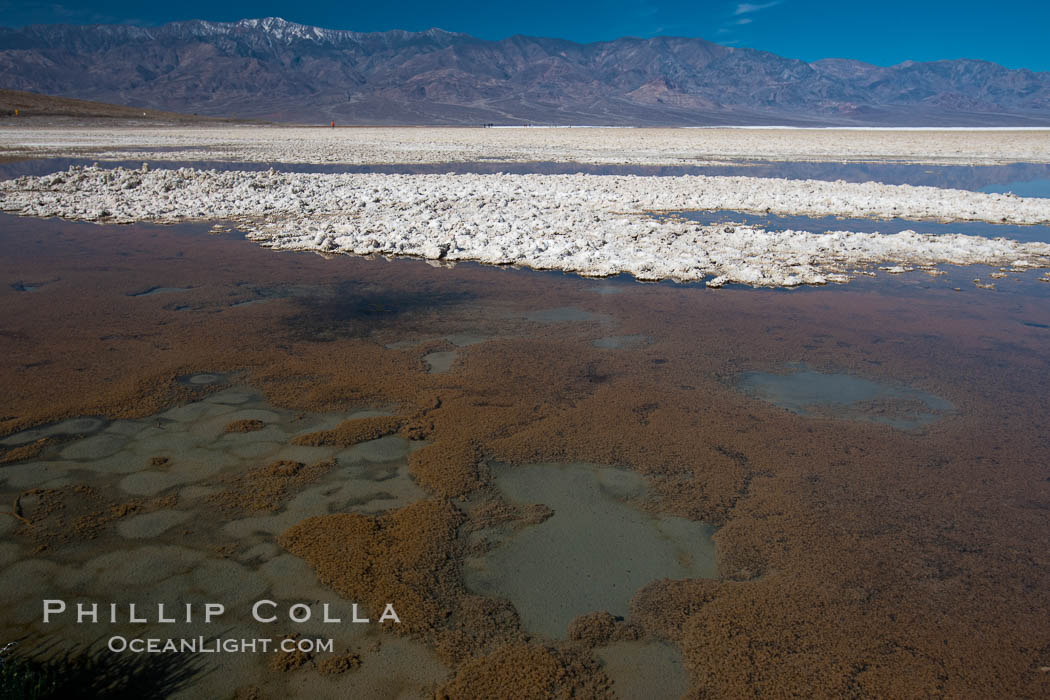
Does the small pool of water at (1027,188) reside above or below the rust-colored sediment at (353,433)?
above

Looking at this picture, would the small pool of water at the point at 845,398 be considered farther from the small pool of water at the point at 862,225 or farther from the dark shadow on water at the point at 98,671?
the small pool of water at the point at 862,225

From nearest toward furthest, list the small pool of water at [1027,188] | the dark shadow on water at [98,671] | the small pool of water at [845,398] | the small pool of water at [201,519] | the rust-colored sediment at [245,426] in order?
the dark shadow on water at [98,671] → the small pool of water at [201,519] → the rust-colored sediment at [245,426] → the small pool of water at [845,398] → the small pool of water at [1027,188]

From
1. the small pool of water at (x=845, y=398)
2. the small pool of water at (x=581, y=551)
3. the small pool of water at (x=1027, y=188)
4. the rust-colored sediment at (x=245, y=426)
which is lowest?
the small pool of water at (x=581, y=551)

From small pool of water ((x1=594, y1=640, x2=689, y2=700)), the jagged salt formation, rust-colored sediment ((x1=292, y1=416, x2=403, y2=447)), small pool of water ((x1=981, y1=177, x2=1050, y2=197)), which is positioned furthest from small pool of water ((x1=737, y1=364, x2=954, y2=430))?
small pool of water ((x1=981, y1=177, x2=1050, y2=197))

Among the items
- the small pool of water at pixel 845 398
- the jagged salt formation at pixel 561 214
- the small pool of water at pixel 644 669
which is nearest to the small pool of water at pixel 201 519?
the small pool of water at pixel 644 669

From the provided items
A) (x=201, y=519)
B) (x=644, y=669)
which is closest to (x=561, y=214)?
(x=201, y=519)

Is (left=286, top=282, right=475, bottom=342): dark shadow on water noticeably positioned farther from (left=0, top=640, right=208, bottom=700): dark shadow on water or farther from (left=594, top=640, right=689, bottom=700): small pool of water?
(left=594, top=640, right=689, bottom=700): small pool of water

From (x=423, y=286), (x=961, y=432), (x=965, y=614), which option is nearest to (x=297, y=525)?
(x=965, y=614)

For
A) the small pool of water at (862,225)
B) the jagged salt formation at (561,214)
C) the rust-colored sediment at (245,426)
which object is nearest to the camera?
the rust-colored sediment at (245,426)
